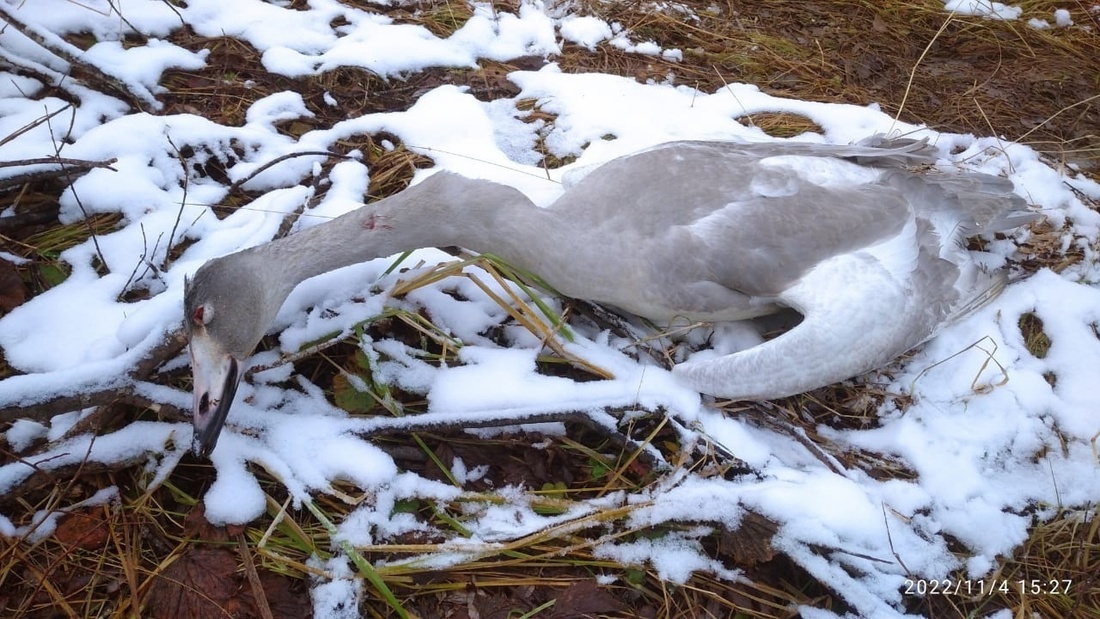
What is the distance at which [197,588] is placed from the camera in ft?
Result: 6.42

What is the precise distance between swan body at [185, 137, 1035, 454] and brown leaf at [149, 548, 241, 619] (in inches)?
22.2

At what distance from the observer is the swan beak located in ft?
6.68

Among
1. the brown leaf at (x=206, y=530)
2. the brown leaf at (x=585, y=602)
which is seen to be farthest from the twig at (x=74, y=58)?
Answer: the brown leaf at (x=585, y=602)

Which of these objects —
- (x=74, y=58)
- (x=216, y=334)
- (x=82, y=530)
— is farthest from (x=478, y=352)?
(x=74, y=58)

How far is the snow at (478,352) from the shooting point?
7.02ft

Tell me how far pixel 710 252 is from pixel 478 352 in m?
0.92

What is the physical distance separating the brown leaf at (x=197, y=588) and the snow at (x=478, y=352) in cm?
13

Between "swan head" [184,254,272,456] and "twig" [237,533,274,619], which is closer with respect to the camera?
"twig" [237,533,274,619]

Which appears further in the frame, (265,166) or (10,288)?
(265,166)

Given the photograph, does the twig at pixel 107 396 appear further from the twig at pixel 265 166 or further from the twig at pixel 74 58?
the twig at pixel 74 58

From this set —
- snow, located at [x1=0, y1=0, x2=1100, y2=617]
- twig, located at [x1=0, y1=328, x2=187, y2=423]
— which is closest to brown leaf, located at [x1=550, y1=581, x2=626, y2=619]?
snow, located at [x1=0, y1=0, x2=1100, y2=617]

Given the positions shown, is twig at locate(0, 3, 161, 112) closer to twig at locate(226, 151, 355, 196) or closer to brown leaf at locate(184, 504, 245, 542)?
twig at locate(226, 151, 355, 196)

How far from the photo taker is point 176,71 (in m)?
3.37

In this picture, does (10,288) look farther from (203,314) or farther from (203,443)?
(203,443)
